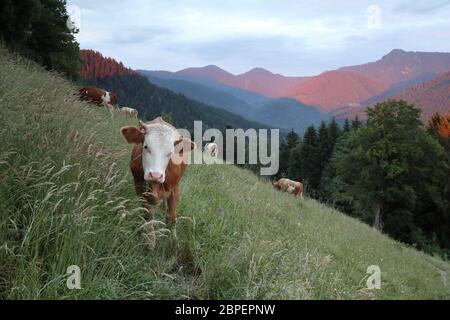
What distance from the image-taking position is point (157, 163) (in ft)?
16.7

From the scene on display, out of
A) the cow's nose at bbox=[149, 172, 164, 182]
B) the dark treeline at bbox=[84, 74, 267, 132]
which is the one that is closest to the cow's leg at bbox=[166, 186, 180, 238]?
the cow's nose at bbox=[149, 172, 164, 182]

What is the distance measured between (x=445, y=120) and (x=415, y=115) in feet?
43.3

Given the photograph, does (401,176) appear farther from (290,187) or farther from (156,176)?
(156,176)

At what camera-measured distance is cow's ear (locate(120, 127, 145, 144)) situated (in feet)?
18.6

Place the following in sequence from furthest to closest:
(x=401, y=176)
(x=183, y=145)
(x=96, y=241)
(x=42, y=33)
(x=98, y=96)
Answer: (x=401, y=176) < (x=42, y=33) < (x=98, y=96) < (x=183, y=145) < (x=96, y=241)

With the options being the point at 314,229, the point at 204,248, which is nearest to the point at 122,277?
the point at 204,248

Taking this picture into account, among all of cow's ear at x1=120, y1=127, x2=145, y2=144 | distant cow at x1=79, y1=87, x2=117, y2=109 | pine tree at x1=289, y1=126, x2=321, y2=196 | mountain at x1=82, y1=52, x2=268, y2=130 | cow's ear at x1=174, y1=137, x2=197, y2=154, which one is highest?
mountain at x1=82, y1=52, x2=268, y2=130

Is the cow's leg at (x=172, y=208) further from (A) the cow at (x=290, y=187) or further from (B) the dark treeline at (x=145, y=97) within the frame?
(B) the dark treeline at (x=145, y=97)

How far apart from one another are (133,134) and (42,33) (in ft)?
78.3

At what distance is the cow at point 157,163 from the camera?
16.9ft

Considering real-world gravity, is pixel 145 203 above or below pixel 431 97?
below

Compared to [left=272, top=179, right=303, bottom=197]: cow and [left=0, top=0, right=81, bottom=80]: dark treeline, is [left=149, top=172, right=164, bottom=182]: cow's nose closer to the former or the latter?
[left=0, top=0, right=81, bottom=80]: dark treeline

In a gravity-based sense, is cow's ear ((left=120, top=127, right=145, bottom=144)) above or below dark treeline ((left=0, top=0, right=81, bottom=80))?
below

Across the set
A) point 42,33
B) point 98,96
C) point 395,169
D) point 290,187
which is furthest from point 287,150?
point 98,96
